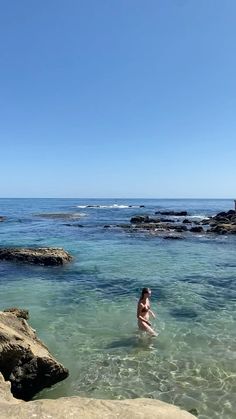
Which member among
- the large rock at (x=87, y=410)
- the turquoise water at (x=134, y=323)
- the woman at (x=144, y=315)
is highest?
the large rock at (x=87, y=410)

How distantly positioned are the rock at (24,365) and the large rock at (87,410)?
8.23 feet

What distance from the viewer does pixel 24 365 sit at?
29.4 ft

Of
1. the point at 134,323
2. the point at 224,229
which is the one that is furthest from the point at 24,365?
the point at 224,229

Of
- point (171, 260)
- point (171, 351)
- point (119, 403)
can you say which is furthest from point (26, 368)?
point (171, 260)

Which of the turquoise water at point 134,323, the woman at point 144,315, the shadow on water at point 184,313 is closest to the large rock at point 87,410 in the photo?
the turquoise water at point 134,323

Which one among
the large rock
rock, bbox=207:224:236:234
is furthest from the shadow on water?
rock, bbox=207:224:236:234

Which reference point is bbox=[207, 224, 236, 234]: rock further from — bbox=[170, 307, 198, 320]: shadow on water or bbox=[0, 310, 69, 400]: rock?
bbox=[0, 310, 69, 400]: rock

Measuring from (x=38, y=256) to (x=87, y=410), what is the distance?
19360mm

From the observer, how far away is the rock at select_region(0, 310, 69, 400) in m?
8.73

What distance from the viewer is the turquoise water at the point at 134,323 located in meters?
9.71

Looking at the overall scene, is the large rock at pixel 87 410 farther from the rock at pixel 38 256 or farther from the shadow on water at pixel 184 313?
the rock at pixel 38 256

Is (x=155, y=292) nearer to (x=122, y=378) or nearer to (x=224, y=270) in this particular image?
(x=224, y=270)

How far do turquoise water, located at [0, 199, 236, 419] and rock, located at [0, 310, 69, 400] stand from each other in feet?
1.26

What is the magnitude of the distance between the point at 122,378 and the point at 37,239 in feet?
93.8
